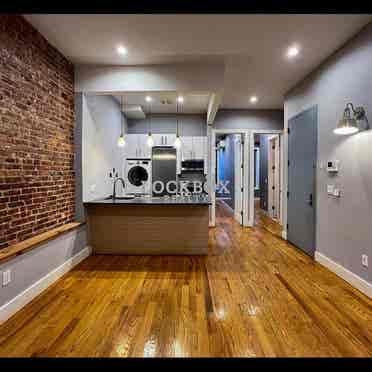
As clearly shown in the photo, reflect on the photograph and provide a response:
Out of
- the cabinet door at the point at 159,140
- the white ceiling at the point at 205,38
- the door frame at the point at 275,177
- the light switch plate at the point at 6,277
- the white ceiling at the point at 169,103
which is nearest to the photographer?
the light switch plate at the point at 6,277

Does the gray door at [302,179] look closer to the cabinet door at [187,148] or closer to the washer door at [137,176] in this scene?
the cabinet door at [187,148]

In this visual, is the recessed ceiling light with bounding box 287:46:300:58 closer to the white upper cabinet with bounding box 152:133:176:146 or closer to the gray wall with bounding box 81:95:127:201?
the gray wall with bounding box 81:95:127:201

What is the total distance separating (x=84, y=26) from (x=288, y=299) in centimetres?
364

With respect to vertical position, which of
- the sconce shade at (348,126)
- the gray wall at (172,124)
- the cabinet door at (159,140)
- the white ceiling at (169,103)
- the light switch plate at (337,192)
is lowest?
the light switch plate at (337,192)

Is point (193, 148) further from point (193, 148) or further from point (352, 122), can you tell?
point (352, 122)

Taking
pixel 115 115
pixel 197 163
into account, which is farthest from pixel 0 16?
pixel 197 163

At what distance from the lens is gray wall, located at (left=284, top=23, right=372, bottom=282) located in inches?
110

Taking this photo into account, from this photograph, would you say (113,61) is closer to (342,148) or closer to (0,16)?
(0,16)

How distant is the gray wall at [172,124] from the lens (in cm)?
666

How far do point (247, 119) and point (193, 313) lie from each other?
5.13 m

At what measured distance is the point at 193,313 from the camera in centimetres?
236

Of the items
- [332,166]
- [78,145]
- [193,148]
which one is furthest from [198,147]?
[332,166]

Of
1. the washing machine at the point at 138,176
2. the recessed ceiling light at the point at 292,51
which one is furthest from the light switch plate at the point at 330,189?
the washing machine at the point at 138,176

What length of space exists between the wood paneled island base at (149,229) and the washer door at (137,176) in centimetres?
251
